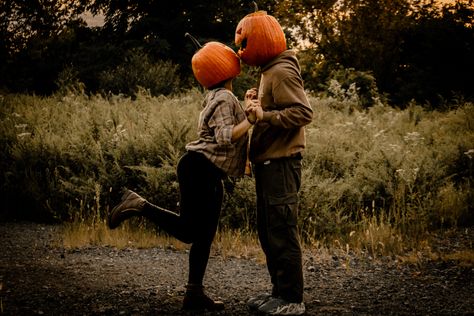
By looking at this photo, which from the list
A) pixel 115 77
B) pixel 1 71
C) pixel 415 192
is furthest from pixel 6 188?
pixel 1 71

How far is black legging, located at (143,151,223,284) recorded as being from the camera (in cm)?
358

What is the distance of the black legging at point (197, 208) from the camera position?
3584mm

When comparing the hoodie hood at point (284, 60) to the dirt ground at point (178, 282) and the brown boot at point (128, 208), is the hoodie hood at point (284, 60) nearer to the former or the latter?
the brown boot at point (128, 208)

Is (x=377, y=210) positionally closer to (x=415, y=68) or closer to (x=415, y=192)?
Result: (x=415, y=192)

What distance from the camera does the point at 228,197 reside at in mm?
6406

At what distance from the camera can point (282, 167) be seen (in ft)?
11.5

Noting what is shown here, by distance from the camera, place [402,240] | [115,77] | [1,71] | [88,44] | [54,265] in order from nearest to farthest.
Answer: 1. [54,265]
2. [402,240]
3. [115,77]
4. [1,71]
5. [88,44]

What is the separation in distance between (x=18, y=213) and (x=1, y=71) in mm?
15066

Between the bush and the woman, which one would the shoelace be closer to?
the woman

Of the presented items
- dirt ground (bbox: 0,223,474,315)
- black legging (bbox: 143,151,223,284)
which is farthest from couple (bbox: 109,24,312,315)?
dirt ground (bbox: 0,223,474,315)

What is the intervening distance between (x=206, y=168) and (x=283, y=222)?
657 millimetres

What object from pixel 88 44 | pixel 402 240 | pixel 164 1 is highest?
pixel 164 1

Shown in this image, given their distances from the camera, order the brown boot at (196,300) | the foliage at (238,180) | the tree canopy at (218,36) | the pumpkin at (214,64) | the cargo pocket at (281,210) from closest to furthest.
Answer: the cargo pocket at (281,210)
the pumpkin at (214,64)
the brown boot at (196,300)
the foliage at (238,180)
the tree canopy at (218,36)

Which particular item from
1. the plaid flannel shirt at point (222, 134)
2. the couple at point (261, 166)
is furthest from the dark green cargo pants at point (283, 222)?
the plaid flannel shirt at point (222, 134)
